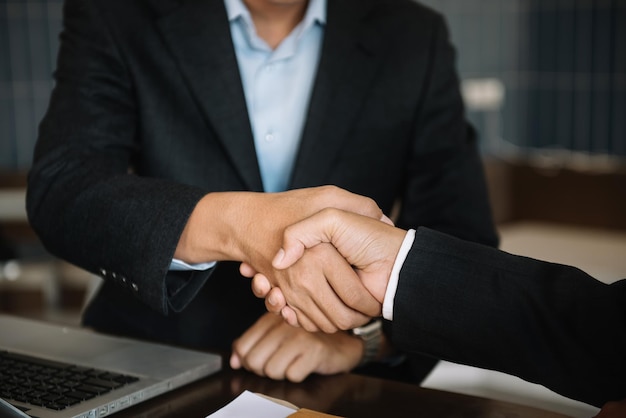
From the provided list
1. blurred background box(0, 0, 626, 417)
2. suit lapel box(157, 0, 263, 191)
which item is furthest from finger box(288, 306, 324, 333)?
blurred background box(0, 0, 626, 417)

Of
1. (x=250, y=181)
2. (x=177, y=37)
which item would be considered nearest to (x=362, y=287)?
(x=250, y=181)

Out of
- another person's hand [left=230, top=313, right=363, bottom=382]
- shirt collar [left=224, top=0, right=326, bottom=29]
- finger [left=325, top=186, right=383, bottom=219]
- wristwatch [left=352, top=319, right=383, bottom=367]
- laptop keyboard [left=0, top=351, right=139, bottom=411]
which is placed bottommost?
wristwatch [left=352, top=319, right=383, bottom=367]

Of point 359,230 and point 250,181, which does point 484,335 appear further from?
point 250,181

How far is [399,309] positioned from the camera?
1.10 meters

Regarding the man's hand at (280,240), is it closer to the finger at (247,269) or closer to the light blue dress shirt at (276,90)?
the finger at (247,269)

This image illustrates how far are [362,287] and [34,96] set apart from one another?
4780 mm

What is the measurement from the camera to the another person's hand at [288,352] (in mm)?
1198

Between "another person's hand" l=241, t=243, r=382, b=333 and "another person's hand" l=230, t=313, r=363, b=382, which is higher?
"another person's hand" l=241, t=243, r=382, b=333

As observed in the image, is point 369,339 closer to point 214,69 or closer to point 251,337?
point 251,337

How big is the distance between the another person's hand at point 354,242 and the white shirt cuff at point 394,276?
3 centimetres

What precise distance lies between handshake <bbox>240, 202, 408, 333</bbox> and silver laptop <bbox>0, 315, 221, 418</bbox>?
5.3 inches

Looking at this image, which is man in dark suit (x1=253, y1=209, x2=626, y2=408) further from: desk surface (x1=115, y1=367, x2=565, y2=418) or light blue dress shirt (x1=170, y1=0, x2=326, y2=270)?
light blue dress shirt (x1=170, y1=0, x2=326, y2=270)

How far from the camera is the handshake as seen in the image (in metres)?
1.17

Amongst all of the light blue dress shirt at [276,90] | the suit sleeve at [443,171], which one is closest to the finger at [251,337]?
the light blue dress shirt at [276,90]
